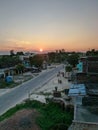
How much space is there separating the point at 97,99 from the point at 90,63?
11.6 meters

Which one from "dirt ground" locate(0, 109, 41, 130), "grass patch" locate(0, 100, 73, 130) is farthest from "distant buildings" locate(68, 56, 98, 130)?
"dirt ground" locate(0, 109, 41, 130)

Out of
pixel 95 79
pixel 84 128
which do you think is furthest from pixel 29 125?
pixel 95 79

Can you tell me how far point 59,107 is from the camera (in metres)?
21.4

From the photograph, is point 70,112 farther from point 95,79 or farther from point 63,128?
point 95,79

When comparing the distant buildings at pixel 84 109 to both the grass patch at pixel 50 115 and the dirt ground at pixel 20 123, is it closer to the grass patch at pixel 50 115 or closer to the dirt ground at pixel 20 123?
the grass patch at pixel 50 115

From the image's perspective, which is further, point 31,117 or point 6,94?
point 6,94

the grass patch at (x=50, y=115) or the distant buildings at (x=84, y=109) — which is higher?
the distant buildings at (x=84, y=109)

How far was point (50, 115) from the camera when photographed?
19312mm

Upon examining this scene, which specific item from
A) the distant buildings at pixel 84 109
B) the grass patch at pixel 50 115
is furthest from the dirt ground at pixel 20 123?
the distant buildings at pixel 84 109

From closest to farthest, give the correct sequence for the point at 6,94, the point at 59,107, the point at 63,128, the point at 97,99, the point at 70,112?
the point at 63,128
the point at 97,99
the point at 70,112
the point at 59,107
the point at 6,94

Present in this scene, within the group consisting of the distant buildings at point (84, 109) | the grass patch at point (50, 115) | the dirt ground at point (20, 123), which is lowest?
the grass patch at point (50, 115)

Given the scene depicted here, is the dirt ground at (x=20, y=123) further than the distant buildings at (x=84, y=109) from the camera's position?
Yes

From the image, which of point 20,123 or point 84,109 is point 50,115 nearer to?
point 20,123

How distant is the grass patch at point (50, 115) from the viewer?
56.5ft
